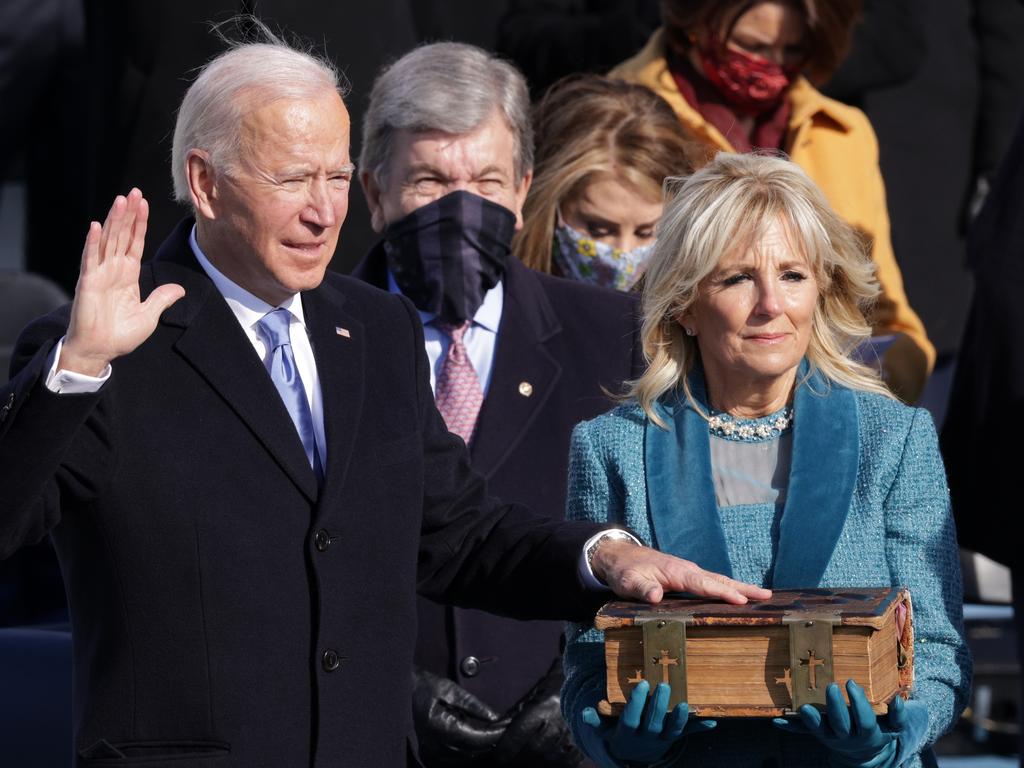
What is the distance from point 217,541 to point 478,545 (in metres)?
0.58

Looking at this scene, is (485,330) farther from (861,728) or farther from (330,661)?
(861,728)

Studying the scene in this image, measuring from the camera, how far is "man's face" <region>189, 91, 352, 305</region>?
295cm

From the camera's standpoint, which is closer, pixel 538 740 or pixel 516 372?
pixel 538 740

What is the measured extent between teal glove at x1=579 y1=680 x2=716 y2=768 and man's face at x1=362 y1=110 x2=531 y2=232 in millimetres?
1343

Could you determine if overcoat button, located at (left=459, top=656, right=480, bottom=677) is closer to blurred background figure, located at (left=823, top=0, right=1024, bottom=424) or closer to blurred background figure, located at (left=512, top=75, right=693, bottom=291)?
blurred background figure, located at (left=512, top=75, right=693, bottom=291)

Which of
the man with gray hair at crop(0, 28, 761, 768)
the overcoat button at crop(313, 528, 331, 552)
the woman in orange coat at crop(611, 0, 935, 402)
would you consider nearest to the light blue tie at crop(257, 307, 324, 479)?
the man with gray hair at crop(0, 28, 761, 768)

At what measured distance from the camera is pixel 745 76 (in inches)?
194

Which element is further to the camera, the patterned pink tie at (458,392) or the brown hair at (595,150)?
the brown hair at (595,150)

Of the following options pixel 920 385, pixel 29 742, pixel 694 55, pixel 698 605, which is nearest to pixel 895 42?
pixel 694 55

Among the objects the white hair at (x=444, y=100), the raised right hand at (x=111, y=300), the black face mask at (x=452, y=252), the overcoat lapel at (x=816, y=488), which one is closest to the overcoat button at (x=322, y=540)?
the raised right hand at (x=111, y=300)

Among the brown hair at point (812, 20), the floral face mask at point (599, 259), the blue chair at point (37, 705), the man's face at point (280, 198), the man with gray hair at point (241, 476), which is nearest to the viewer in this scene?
the man with gray hair at point (241, 476)

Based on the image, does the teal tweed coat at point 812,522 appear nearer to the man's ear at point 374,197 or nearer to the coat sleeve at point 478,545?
the coat sleeve at point 478,545

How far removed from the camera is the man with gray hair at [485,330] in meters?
3.69

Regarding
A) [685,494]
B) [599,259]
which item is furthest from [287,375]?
[599,259]
